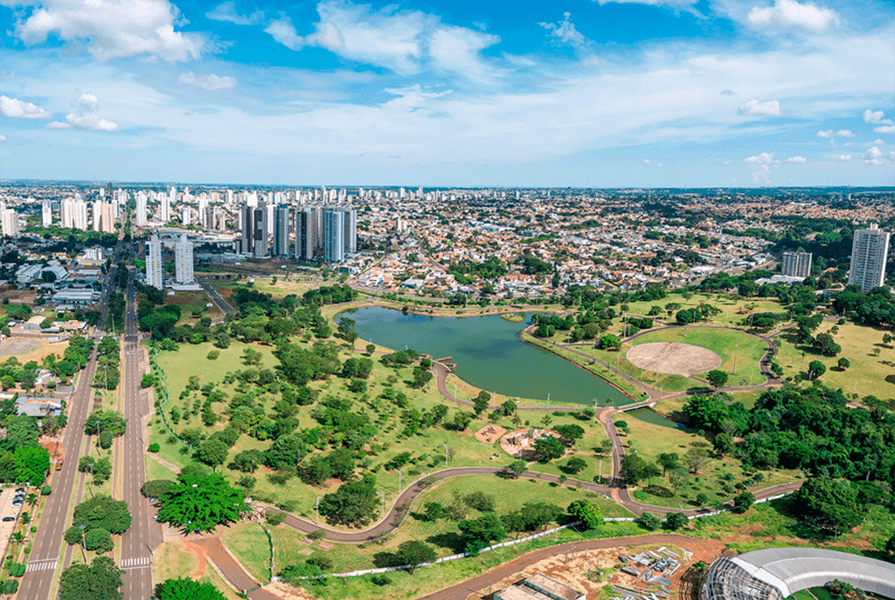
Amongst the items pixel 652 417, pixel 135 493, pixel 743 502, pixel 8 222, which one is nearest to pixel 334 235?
pixel 8 222

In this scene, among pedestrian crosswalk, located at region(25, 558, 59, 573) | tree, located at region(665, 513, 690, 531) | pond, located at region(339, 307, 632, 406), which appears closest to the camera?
pedestrian crosswalk, located at region(25, 558, 59, 573)

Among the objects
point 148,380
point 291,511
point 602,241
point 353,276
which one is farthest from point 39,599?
point 602,241

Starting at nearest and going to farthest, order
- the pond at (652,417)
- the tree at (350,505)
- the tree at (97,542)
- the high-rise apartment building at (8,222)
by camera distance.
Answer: the tree at (97,542) → the tree at (350,505) → the pond at (652,417) → the high-rise apartment building at (8,222)

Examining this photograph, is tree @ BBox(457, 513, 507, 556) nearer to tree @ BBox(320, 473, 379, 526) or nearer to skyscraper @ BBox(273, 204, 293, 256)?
tree @ BBox(320, 473, 379, 526)

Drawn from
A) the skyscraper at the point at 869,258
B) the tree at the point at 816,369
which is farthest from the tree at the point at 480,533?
the skyscraper at the point at 869,258

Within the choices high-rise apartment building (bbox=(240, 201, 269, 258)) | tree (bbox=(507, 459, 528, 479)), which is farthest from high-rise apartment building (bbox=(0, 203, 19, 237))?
tree (bbox=(507, 459, 528, 479))

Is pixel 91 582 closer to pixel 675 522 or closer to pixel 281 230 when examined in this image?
pixel 675 522

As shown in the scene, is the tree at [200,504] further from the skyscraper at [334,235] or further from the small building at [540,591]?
the skyscraper at [334,235]
